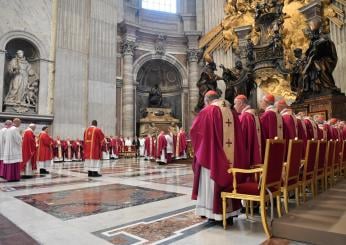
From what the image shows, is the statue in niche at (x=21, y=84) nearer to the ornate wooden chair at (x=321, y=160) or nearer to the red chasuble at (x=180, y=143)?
the red chasuble at (x=180, y=143)

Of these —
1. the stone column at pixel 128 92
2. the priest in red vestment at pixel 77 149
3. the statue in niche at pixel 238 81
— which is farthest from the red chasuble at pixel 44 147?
the stone column at pixel 128 92

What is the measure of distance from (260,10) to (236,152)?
13.4 metres

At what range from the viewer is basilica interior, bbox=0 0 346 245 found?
312 cm

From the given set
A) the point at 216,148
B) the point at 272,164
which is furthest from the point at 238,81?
the point at 272,164

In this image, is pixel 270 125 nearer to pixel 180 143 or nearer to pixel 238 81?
pixel 180 143

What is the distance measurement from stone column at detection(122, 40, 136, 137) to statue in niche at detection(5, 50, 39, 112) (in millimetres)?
5519

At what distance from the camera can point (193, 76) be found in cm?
2105

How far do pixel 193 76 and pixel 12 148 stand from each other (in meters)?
15.4

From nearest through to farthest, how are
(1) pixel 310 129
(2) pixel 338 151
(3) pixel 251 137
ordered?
(3) pixel 251 137, (2) pixel 338 151, (1) pixel 310 129

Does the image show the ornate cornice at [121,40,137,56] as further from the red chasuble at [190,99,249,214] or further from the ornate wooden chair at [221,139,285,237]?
the ornate wooden chair at [221,139,285,237]

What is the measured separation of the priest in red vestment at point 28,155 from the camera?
7883 millimetres

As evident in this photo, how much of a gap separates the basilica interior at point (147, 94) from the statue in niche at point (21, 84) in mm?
55

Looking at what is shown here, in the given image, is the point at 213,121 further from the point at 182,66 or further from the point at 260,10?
the point at 182,66

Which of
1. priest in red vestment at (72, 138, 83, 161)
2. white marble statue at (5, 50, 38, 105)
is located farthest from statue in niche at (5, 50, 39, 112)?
priest in red vestment at (72, 138, 83, 161)
